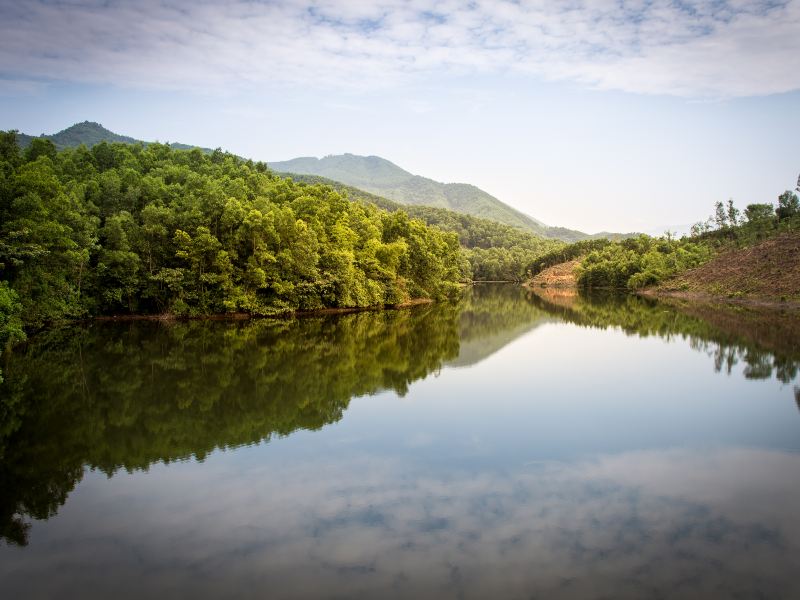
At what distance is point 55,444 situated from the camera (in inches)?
649

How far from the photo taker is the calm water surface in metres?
9.89

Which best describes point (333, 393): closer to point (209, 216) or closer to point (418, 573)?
point (418, 573)

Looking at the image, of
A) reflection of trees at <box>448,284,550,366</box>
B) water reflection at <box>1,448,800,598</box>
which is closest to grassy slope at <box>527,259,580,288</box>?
reflection of trees at <box>448,284,550,366</box>

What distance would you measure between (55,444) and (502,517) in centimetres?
1313

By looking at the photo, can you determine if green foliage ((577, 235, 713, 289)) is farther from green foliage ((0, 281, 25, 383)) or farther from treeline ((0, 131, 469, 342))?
green foliage ((0, 281, 25, 383))

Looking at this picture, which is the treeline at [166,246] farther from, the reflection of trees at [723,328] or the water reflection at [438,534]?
the reflection of trees at [723,328]

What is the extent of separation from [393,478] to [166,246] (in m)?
42.1

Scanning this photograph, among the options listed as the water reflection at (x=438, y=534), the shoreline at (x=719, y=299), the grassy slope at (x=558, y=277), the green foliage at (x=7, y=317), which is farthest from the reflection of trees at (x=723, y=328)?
the grassy slope at (x=558, y=277)

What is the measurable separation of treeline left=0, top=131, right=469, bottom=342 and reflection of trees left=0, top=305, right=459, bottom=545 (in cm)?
497

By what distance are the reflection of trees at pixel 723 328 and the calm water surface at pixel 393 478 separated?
1.49 meters

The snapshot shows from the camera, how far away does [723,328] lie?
151 feet

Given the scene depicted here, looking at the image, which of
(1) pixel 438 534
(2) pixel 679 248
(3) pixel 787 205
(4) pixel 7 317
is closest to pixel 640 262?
(2) pixel 679 248

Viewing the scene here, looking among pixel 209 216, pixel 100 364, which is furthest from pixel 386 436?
pixel 209 216

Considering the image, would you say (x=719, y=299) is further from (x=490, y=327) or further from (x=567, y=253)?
(x=567, y=253)
